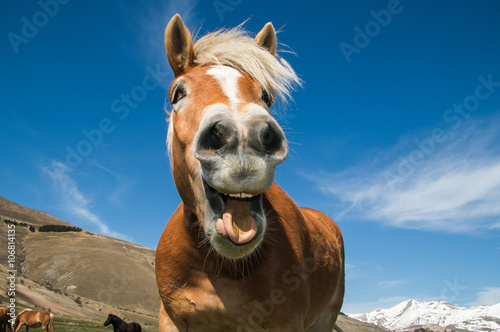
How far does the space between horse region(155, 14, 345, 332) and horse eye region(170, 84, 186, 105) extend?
1 centimetres

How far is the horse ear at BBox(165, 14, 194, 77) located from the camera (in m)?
3.53

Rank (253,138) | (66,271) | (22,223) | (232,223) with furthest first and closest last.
A: 1. (22,223)
2. (66,271)
3. (232,223)
4. (253,138)

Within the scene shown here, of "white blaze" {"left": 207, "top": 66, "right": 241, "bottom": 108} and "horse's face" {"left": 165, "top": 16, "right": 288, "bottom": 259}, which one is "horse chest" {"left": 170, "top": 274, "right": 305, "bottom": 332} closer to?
"horse's face" {"left": 165, "top": 16, "right": 288, "bottom": 259}

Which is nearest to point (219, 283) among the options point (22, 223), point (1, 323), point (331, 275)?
point (331, 275)

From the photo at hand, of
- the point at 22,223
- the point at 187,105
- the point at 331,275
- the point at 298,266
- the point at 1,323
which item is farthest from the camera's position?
the point at 22,223

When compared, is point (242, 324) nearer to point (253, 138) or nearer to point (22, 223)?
point (253, 138)

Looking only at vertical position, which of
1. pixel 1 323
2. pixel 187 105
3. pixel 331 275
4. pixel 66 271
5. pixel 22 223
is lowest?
pixel 1 323

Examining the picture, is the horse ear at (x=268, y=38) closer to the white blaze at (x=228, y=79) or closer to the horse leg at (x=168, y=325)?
the white blaze at (x=228, y=79)

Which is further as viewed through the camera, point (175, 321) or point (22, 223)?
point (22, 223)

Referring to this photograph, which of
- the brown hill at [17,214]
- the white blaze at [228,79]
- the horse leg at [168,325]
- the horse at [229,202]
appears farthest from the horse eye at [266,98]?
the brown hill at [17,214]

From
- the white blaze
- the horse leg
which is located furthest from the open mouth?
the horse leg

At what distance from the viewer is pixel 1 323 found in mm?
15117

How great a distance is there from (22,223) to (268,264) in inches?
5004

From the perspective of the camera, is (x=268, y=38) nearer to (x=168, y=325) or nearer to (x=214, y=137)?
(x=214, y=137)
